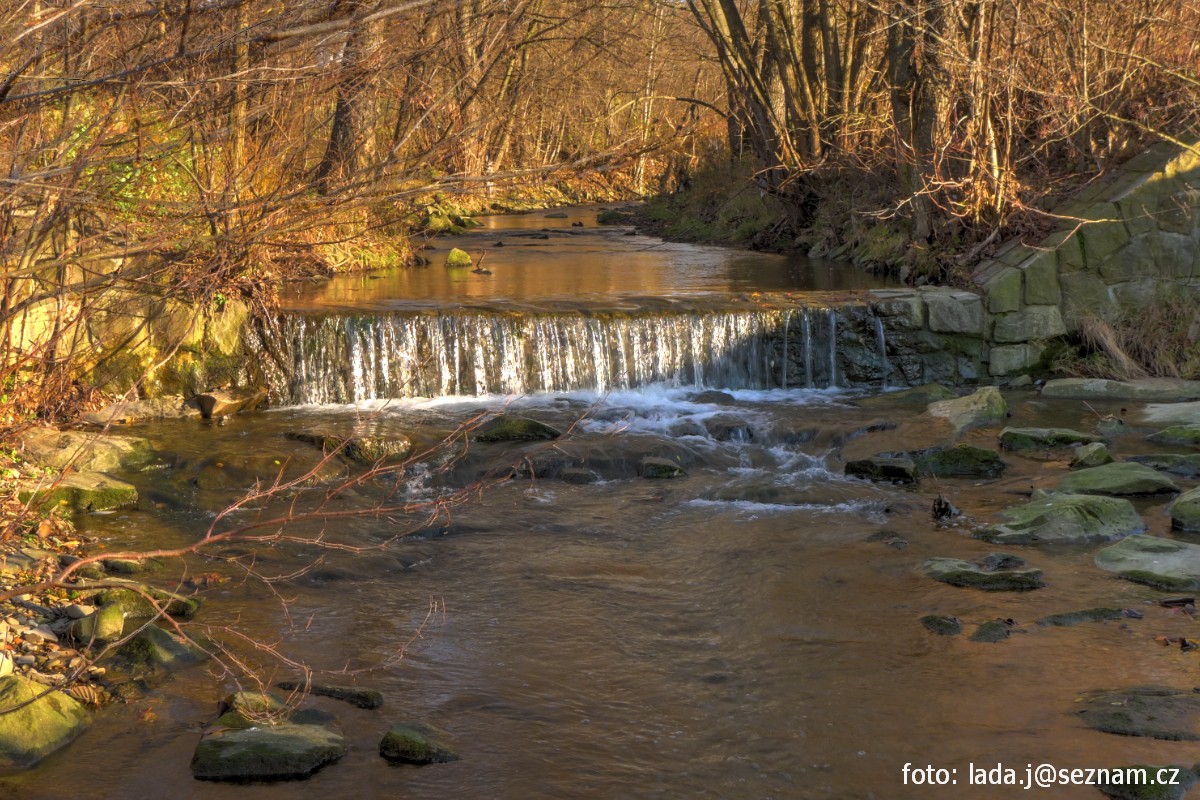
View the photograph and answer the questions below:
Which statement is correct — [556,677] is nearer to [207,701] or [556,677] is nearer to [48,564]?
[207,701]

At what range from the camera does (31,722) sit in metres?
4.61

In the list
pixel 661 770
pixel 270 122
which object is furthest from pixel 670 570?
pixel 270 122

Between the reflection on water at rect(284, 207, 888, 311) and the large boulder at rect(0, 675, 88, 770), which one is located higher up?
the reflection on water at rect(284, 207, 888, 311)

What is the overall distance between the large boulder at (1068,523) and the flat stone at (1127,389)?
11.9 feet

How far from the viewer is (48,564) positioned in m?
6.27

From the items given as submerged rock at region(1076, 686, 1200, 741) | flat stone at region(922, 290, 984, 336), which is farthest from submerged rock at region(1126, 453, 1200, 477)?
submerged rock at region(1076, 686, 1200, 741)

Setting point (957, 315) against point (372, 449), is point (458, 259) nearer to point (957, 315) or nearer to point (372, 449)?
point (957, 315)

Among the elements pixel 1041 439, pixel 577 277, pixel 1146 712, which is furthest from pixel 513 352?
pixel 1146 712

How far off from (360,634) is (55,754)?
1.65m

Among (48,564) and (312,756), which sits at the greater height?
(48,564)

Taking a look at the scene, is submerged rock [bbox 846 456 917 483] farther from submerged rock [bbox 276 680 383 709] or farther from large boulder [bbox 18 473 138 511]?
large boulder [bbox 18 473 138 511]

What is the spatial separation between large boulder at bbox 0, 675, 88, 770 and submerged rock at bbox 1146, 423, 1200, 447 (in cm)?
800

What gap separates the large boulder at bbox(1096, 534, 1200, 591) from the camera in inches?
249

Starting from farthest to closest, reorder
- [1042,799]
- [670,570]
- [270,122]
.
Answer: [670,570] → [270,122] → [1042,799]
